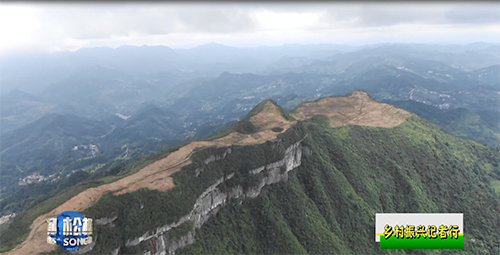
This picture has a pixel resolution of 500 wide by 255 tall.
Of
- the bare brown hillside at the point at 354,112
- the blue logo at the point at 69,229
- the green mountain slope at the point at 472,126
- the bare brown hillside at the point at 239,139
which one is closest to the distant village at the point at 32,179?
the bare brown hillside at the point at 239,139

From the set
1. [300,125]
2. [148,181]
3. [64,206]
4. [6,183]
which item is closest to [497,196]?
[300,125]

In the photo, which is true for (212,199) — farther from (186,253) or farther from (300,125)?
(300,125)

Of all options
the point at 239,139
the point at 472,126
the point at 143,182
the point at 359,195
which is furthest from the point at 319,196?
the point at 472,126

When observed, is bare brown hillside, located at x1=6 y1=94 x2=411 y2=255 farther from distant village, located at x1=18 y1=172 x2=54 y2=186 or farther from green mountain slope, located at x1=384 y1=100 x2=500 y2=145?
distant village, located at x1=18 y1=172 x2=54 y2=186

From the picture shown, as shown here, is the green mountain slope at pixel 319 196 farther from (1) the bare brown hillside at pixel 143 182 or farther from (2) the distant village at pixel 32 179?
(2) the distant village at pixel 32 179

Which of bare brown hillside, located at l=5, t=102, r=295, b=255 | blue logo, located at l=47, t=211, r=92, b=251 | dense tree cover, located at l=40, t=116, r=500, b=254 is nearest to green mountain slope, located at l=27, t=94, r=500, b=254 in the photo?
dense tree cover, located at l=40, t=116, r=500, b=254

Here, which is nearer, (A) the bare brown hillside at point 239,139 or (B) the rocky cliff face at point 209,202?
(A) the bare brown hillside at point 239,139
